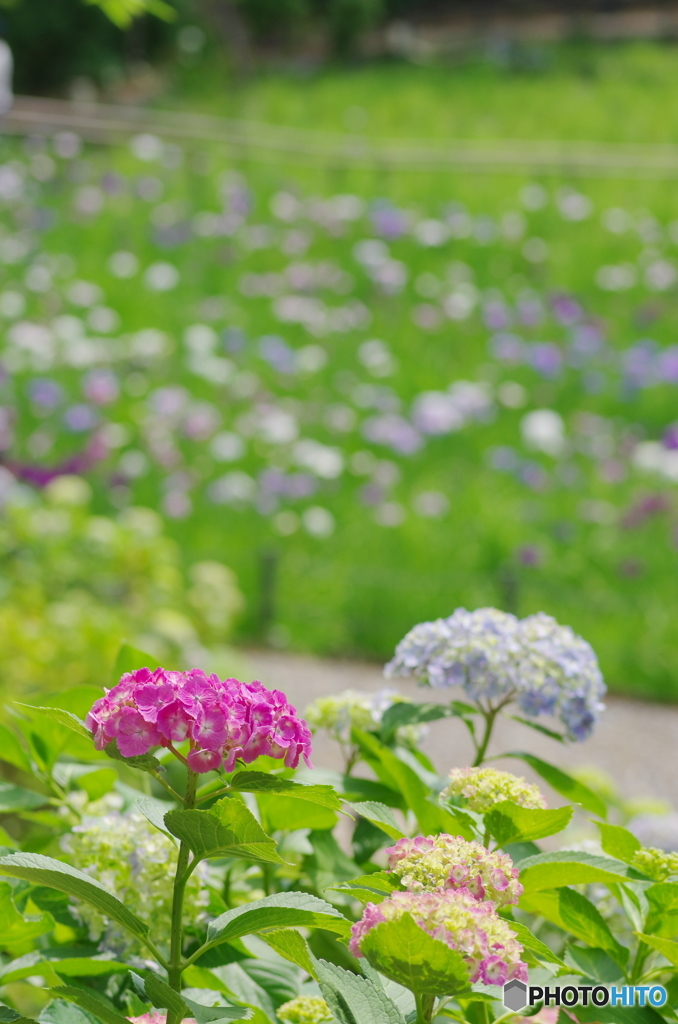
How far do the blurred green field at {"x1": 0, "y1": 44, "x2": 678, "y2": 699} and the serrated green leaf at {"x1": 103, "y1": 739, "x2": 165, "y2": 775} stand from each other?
3146mm

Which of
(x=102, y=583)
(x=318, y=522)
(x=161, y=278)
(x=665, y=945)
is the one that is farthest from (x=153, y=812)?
(x=161, y=278)

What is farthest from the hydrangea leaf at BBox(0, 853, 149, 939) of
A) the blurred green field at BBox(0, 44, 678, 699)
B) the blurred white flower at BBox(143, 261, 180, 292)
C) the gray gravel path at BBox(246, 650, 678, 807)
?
the blurred white flower at BBox(143, 261, 180, 292)

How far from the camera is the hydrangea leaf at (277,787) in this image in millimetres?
733

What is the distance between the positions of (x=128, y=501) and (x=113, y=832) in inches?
144

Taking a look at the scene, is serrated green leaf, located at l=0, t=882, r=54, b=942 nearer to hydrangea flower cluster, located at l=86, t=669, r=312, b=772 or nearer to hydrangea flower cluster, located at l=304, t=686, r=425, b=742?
hydrangea flower cluster, located at l=86, t=669, r=312, b=772

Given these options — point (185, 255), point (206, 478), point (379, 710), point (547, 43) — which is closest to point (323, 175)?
point (185, 255)

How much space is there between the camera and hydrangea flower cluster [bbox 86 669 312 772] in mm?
739

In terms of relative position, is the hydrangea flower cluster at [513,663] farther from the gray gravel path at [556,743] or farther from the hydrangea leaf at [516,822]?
the gray gravel path at [556,743]

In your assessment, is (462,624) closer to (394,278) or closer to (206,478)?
(206,478)

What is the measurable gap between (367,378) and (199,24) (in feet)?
33.8

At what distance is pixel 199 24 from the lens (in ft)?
46.3

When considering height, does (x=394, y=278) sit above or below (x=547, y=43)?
below

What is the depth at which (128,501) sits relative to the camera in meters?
4.55

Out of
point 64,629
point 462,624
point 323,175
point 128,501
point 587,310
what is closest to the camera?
point 462,624
